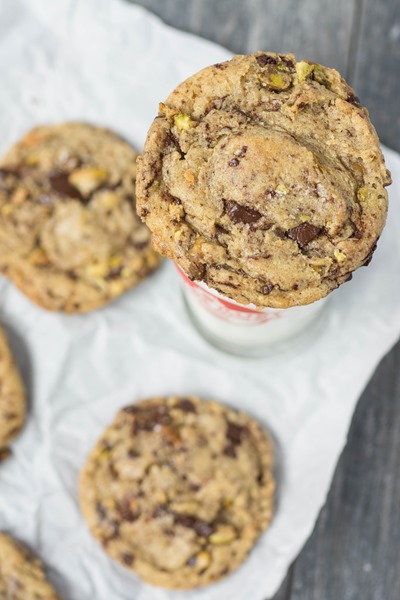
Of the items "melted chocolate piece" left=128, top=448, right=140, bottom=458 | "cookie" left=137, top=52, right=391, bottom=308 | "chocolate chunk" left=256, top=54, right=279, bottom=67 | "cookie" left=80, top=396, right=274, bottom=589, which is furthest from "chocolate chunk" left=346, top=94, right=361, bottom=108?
"melted chocolate piece" left=128, top=448, right=140, bottom=458

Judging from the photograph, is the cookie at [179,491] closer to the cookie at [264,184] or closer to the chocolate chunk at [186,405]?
the chocolate chunk at [186,405]

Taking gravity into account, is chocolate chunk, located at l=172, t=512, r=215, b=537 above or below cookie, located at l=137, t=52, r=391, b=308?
below

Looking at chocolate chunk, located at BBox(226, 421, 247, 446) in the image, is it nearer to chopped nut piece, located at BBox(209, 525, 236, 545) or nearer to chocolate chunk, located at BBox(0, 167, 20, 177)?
chopped nut piece, located at BBox(209, 525, 236, 545)

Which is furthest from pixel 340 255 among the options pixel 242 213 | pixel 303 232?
pixel 242 213

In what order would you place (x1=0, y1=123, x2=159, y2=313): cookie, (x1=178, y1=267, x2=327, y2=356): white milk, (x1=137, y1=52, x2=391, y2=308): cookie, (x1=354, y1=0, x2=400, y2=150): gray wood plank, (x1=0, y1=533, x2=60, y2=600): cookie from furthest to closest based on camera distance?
(x1=354, y1=0, x2=400, y2=150): gray wood plank < (x1=0, y1=123, x2=159, y2=313): cookie < (x1=0, y1=533, x2=60, y2=600): cookie < (x1=178, y1=267, x2=327, y2=356): white milk < (x1=137, y1=52, x2=391, y2=308): cookie

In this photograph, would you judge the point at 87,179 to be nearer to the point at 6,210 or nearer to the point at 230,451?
the point at 6,210
